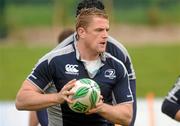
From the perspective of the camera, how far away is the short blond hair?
7656 millimetres

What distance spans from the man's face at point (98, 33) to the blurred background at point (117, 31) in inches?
614

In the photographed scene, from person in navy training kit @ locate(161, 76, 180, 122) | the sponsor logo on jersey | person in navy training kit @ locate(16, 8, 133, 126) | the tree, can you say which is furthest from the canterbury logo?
the tree

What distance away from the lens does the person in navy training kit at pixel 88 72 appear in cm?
761

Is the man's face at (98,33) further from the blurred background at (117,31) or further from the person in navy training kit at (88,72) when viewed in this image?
the blurred background at (117,31)

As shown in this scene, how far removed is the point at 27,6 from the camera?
85.5 feet

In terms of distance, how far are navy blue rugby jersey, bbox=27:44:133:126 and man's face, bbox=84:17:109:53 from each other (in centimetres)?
23

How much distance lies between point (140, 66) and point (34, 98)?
17.0 m

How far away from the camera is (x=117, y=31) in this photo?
26.8 meters

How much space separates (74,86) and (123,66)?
751 millimetres

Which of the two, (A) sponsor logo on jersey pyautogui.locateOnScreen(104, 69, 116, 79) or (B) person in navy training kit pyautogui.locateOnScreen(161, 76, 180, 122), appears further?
(B) person in navy training kit pyautogui.locateOnScreen(161, 76, 180, 122)

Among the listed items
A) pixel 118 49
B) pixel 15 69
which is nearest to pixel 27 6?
pixel 15 69

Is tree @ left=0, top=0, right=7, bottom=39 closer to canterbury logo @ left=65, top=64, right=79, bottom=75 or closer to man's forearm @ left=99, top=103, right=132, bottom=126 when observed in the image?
canterbury logo @ left=65, top=64, right=79, bottom=75

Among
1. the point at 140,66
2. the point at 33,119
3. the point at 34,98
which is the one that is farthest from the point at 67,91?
the point at 140,66

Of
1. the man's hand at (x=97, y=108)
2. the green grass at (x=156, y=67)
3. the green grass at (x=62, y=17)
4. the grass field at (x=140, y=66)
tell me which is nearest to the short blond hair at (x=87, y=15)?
the man's hand at (x=97, y=108)
